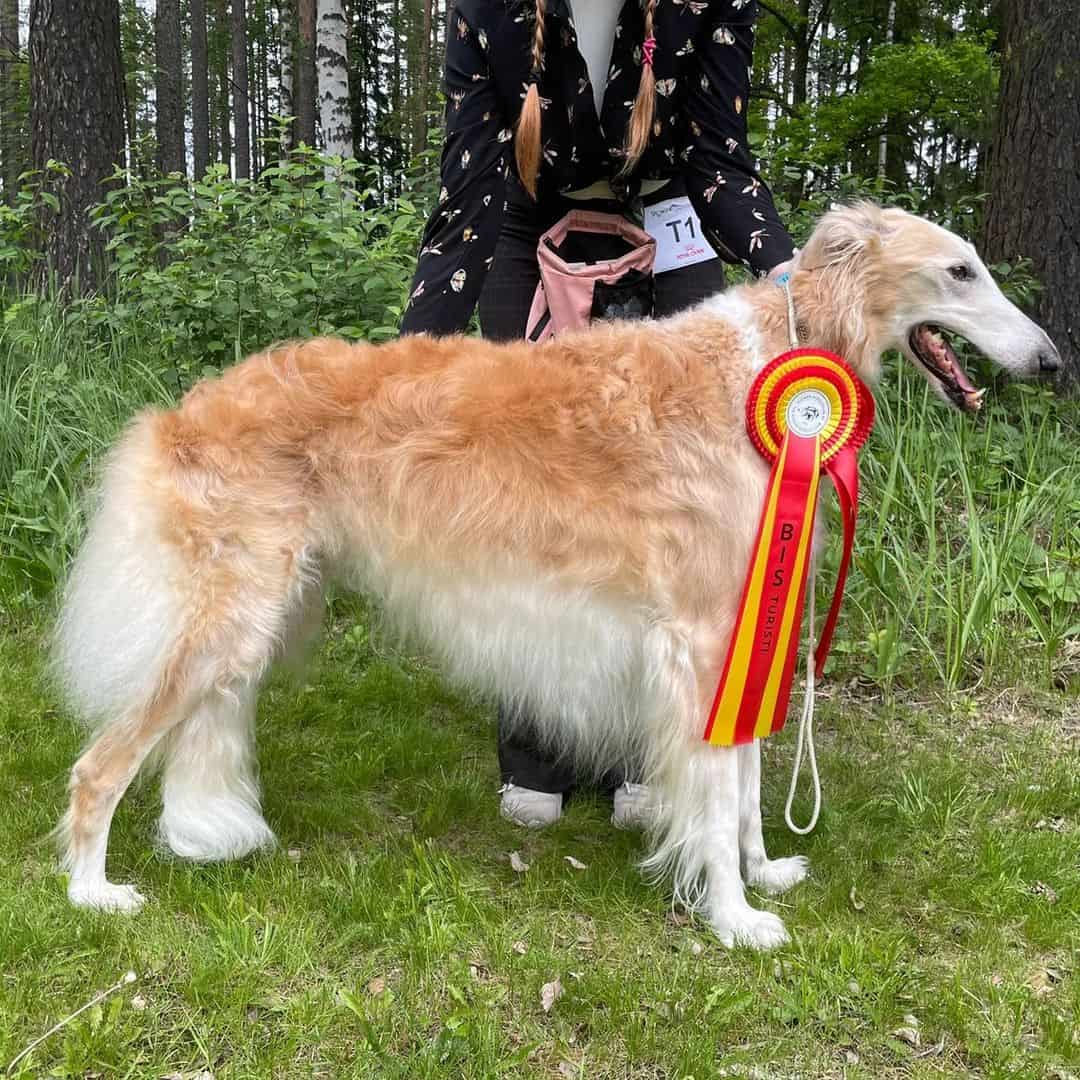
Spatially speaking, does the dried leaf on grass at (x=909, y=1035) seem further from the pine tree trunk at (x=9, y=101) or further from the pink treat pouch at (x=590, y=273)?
the pine tree trunk at (x=9, y=101)

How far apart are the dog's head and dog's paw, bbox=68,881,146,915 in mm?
2422

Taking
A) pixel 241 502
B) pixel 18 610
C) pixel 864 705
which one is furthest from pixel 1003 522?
pixel 18 610

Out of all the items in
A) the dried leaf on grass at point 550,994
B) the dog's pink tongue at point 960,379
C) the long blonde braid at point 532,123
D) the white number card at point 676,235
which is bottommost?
the dried leaf on grass at point 550,994

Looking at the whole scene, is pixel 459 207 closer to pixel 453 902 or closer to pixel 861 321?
pixel 861 321

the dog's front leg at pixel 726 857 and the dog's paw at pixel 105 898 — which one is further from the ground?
the dog's front leg at pixel 726 857

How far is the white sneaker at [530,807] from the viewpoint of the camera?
3.43 meters

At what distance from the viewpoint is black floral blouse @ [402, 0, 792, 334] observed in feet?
10.1

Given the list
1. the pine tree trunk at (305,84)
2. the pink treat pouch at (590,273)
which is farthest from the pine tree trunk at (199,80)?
the pink treat pouch at (590,273)

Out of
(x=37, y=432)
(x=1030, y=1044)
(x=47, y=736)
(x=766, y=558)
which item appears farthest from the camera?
(x=37, y=432)

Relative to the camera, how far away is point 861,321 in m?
2.72

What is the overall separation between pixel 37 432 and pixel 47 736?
213 centimetres

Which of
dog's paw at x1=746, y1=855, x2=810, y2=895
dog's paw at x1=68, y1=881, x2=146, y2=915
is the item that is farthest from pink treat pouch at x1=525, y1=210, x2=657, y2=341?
dog's paw at x1=68, y1=881, x2=146, y2=915

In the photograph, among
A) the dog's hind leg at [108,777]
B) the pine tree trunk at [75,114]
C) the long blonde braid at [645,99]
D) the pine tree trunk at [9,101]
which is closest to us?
the dog's hind leg at [108,777]

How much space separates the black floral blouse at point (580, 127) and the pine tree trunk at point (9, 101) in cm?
1393
